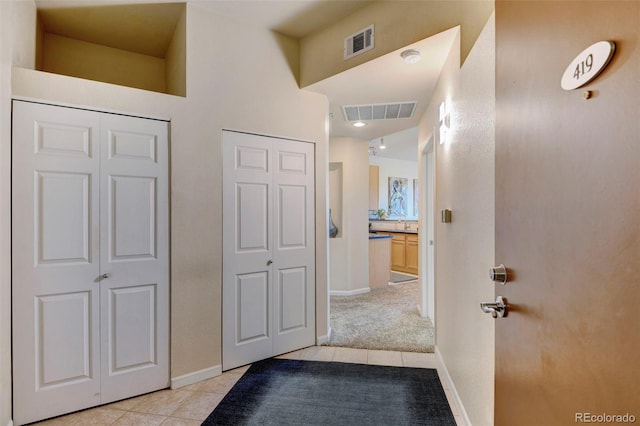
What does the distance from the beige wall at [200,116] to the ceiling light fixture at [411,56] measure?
3.69 feet

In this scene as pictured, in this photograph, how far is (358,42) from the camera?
2426mm

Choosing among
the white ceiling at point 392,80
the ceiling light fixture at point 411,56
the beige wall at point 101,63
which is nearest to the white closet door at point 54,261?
the beige wall at point 101,63

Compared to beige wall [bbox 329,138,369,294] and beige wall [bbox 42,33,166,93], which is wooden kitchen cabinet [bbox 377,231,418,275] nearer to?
beige wall [bbox 329,138,369,294]

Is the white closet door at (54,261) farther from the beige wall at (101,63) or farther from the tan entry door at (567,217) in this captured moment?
the tan entry door at (567,217)

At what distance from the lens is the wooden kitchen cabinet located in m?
6.34

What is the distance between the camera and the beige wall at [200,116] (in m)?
2.12

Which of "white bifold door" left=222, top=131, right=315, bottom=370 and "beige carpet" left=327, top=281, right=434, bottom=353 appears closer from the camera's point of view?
"white bifold door" left=222, top=131, right=315, bottom=370

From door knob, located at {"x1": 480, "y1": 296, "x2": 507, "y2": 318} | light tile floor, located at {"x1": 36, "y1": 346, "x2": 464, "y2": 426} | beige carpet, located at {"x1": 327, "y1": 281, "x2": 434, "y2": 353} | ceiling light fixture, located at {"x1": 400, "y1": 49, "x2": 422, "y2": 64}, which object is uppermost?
ceiling light fixture, located at {"x1": 400, "y1": 49, "x2": 422, "y2": 64}

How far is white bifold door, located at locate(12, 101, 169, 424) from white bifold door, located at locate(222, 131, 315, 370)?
0.49 meters

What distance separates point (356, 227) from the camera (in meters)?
4.80

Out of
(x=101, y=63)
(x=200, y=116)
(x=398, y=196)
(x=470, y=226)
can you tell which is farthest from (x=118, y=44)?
(x=398, y=196)

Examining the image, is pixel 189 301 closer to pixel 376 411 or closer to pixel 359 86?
pixel 376 411

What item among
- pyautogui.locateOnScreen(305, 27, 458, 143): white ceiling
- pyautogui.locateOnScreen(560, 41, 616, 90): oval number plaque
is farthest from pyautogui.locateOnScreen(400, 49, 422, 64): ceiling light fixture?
pyautogui.locateOnScreen(560, 41, 616, 90): oval number plaque

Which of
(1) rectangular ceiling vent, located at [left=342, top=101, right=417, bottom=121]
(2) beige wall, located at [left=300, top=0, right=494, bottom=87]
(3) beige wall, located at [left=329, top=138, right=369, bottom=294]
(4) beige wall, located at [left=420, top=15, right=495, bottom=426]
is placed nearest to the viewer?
(4) beige wall, located at [left=420, top=15, right=495, bottom=426]
